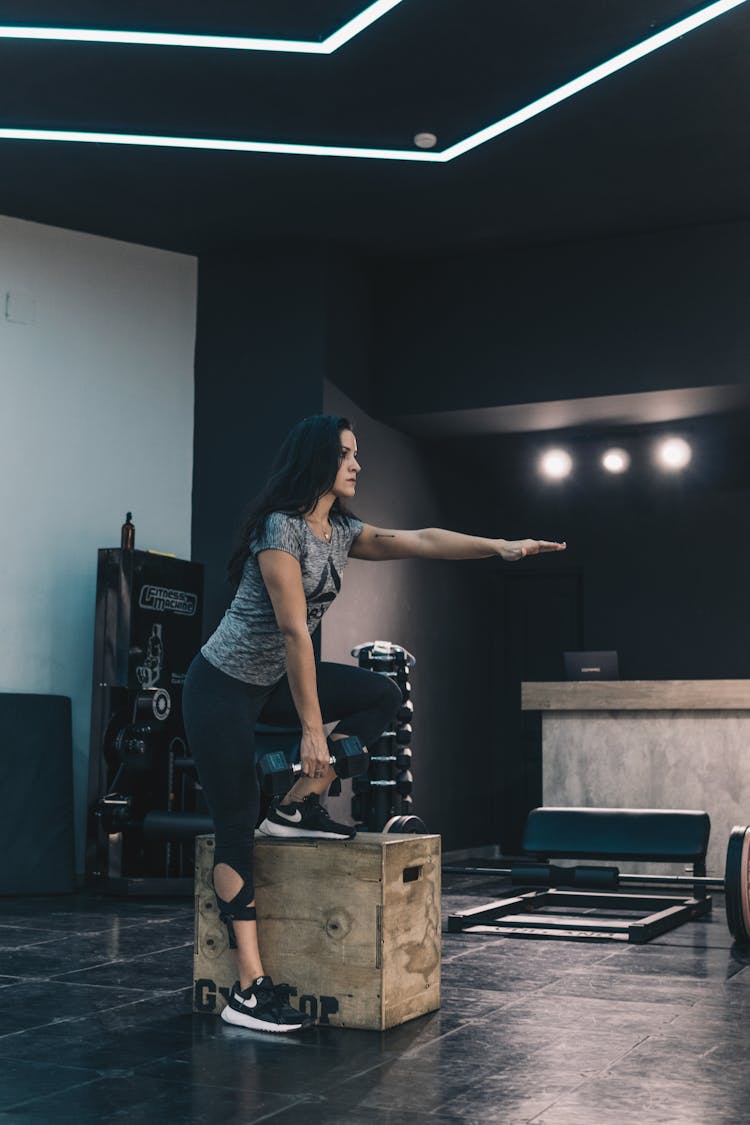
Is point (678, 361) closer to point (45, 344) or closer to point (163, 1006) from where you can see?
point (45, 344)

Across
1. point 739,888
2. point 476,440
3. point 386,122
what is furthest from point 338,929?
point 476,440

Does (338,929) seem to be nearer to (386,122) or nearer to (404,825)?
(404,825)

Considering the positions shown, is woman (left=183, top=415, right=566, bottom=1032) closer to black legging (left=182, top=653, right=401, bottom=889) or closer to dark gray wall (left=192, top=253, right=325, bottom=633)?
black legging (left=182, top=653, right=401, bottom=889)

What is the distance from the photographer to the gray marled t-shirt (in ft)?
10.2

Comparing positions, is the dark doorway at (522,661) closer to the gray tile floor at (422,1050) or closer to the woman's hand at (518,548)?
the gray tile floor at (422,1050)

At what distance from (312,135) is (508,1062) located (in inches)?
178

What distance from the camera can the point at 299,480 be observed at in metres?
3.22

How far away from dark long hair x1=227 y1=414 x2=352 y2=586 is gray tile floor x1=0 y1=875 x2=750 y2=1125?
1166mm

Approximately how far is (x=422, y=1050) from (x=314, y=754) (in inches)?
28.5

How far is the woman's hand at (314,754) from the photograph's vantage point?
10.1 ft

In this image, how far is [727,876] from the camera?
4.66 metres

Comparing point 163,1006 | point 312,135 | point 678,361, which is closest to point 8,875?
point 163,1006

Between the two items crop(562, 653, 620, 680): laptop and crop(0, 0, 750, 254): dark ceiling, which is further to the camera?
crop(562, 653, 620, 680): laptop

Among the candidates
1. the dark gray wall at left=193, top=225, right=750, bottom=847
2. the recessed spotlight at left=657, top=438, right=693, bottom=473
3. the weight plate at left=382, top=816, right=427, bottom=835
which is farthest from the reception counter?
the weight plate at left=382, top=816, right=427, bottom=835
